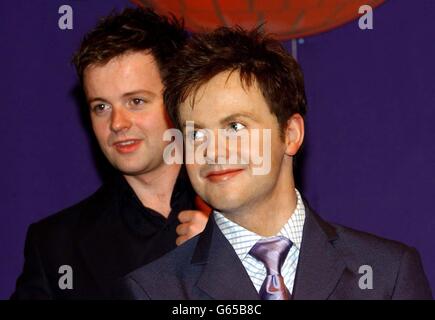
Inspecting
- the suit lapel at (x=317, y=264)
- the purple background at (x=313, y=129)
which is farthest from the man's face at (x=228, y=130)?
the purple background at (x=313, y=129)

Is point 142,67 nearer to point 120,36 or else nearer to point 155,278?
point 120,36

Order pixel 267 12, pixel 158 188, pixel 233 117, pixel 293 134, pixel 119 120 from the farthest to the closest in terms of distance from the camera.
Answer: pixel 158 188
pixel 119 120
pixel 267 12
pixel 293 134
pixel 233 117

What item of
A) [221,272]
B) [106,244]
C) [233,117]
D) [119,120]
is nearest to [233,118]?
[233,117]

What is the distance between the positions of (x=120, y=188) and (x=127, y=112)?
0.19 meters

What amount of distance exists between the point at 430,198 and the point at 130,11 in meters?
0.81

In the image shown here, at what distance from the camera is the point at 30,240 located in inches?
82.6

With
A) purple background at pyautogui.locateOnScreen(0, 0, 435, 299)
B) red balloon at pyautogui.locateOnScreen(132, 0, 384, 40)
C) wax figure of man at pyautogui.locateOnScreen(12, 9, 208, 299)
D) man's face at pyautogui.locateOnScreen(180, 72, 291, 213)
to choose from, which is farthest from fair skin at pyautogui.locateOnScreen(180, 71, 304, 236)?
purple background at pyautogui.locateOnScreen(0, 0, 435, 299)

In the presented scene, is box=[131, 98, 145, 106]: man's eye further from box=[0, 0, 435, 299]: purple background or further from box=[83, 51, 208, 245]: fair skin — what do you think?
box=[0, 0, 435, 299]: purple background

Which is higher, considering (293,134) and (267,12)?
(267,12)

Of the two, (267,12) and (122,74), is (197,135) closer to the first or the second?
(267,12)

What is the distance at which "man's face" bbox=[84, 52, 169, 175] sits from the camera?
1.98m

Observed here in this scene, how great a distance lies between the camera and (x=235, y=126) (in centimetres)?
149

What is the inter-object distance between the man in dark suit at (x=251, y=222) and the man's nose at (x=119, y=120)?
37 cm
